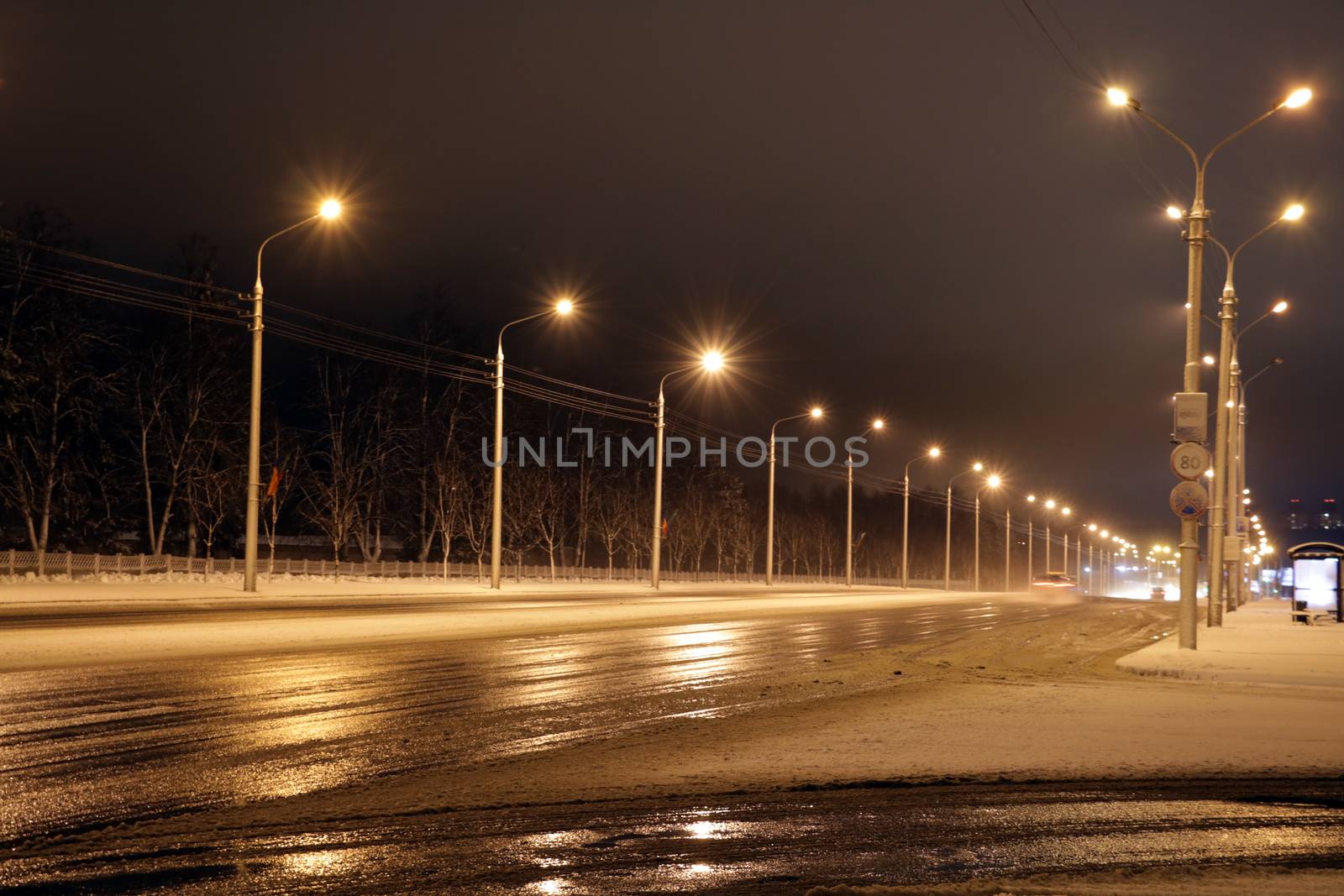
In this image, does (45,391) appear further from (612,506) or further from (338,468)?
(612,506)

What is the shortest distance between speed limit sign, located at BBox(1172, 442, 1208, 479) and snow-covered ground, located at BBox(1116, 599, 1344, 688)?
2976 millimetres

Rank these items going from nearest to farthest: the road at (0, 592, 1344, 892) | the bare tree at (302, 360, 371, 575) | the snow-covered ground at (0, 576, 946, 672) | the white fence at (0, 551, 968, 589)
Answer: the road at (0, 592, 1344, 892) → the snow-covered ground at (0, 576, 946, 672) → the white fence at (0, 551, 968, 589) → the bare tree at (302, 360, 371, 575)

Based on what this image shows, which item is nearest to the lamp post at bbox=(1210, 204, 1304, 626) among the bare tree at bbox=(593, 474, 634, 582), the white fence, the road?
the road

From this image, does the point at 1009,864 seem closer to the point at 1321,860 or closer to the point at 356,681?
the point at 1321,860

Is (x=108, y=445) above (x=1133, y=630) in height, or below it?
above

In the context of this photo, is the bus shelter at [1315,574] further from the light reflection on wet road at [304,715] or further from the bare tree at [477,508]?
the bare tree at [477,508]

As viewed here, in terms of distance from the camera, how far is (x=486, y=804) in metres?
7.70

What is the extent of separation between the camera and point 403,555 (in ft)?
265

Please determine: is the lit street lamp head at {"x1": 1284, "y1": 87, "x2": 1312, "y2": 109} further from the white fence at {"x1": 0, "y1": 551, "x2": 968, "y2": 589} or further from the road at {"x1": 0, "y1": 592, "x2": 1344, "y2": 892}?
the white fence at {"x1": 0, "y1": 551, "x2": 968, "y2": 589}

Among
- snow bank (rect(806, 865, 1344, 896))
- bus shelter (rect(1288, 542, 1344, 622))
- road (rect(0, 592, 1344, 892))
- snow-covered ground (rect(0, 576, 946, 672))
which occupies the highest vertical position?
bus shelter (rect(1288, 542, 1344, 622))

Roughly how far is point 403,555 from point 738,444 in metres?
23.6

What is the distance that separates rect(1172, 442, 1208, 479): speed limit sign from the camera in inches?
790

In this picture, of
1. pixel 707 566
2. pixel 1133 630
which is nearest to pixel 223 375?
pixel 1133 630

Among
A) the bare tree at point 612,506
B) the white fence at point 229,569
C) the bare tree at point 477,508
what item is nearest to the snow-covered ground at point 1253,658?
the white fence at point 229,569
